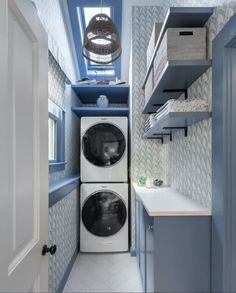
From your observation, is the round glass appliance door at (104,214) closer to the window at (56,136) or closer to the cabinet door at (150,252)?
the window at (56,136)

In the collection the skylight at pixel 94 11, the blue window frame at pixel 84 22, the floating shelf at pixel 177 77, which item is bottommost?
the floating shelf at pixel 177 77

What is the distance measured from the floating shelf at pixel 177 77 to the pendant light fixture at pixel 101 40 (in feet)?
2.51

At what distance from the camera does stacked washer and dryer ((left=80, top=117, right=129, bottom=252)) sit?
3.21 m

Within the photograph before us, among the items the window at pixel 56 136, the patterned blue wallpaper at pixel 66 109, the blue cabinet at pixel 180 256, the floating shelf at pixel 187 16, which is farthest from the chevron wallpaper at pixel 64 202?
the floating shelf at pixel 187 16

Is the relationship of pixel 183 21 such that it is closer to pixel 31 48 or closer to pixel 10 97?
pixel 31 48

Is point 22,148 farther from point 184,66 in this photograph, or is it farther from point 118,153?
point 118,153

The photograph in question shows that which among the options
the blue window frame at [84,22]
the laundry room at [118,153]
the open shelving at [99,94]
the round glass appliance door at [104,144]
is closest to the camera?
the laundry room at [118,153]

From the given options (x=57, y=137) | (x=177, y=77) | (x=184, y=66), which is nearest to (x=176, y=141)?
(x=177, y=77)

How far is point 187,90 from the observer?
6.72 feet

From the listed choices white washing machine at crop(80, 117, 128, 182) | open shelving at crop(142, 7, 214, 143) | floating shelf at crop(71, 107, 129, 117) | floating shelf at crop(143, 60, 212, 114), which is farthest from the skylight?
open shelving at crop(142, 7, 214, 143)

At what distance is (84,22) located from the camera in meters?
3.49

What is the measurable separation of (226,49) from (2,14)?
1105 millimetres

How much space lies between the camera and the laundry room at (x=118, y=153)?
90 cm

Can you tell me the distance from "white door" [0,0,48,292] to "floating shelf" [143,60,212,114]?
2.61ft
